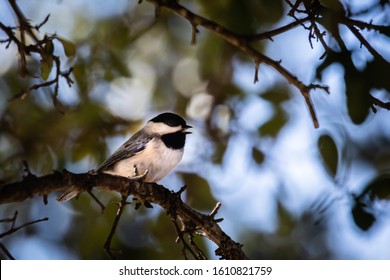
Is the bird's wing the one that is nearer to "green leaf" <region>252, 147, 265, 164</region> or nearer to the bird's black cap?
the bird's black cap

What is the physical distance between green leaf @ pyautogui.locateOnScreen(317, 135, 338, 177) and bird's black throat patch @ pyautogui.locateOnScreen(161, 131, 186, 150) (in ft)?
6.74

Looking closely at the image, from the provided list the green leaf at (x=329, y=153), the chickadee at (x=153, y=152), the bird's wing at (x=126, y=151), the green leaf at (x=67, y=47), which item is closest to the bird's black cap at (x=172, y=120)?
the chickadee at (x=153, y=152)

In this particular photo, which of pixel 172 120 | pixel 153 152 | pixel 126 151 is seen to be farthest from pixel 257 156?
pixel 126 151

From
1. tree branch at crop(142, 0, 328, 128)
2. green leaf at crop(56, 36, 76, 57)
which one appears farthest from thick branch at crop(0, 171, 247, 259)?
tree branch at crop(142, 0, 328, 128)

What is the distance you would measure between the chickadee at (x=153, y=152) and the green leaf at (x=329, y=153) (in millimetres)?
1947

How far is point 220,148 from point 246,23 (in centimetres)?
256

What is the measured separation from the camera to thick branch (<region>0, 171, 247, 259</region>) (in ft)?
7.18

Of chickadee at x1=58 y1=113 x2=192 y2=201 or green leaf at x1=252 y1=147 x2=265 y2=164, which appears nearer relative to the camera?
chickadee at x1=58 y1=113 x2=192 y2=201

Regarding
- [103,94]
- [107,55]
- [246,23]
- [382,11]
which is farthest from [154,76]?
[382,11]

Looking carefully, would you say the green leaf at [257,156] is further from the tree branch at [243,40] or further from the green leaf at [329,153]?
the green leaf at [329,153]

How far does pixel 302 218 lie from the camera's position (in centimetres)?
520

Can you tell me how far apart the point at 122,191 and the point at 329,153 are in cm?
98

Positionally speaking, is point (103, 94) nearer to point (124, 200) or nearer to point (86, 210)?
point (86, 210)

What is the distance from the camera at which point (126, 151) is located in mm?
4441
